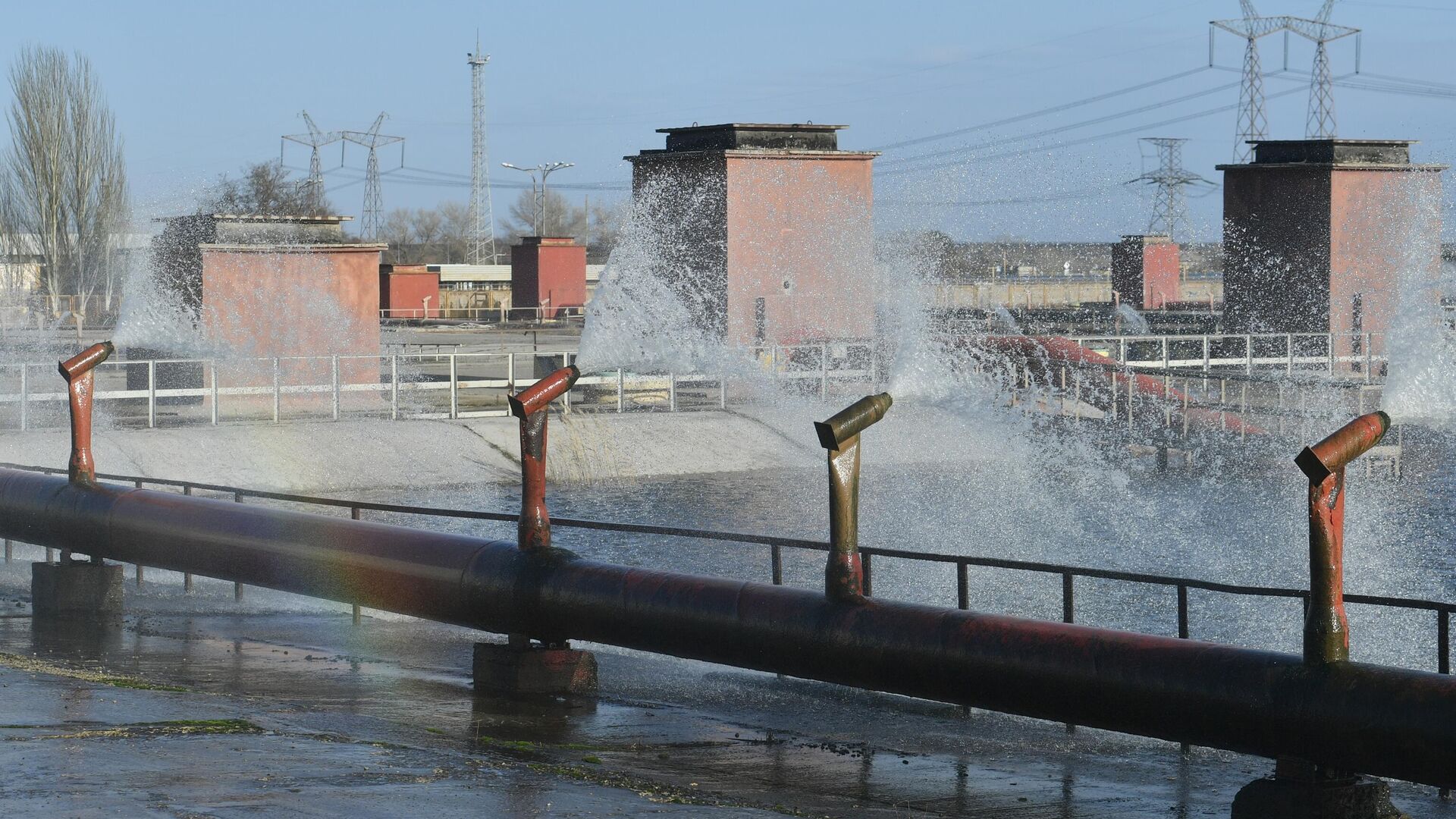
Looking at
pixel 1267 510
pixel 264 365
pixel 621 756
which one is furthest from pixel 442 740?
pixel 264 365

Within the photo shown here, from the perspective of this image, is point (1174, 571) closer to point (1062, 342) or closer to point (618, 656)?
point (618, 656)

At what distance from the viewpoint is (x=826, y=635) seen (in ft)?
26.6

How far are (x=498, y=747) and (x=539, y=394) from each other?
202 cm

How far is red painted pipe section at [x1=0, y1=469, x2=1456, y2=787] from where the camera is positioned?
6.38 meters

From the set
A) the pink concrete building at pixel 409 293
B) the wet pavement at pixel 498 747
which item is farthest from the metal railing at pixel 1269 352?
the pink concrete building at pixel 409 293

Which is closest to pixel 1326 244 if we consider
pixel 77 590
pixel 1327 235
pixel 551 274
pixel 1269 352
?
pixel 1327 235

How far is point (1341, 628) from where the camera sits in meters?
6.50

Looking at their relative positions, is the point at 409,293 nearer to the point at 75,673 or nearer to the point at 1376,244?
the point at 1376,244

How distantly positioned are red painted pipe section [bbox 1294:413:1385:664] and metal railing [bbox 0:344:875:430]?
78.0 feet

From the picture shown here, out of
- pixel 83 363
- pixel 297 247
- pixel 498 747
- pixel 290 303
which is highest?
pixel 297 247

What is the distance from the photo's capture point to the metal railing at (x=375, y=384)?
29.8 meters

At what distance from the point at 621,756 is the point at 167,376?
90.9 ft

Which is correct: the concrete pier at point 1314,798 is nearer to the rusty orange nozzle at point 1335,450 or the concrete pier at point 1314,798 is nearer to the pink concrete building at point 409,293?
the rusty orange nozzle at point 1335,450

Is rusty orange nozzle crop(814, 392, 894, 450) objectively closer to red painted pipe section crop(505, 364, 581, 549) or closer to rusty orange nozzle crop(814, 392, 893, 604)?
rusty orange nozzle crop(814, 392, 893, 604)
